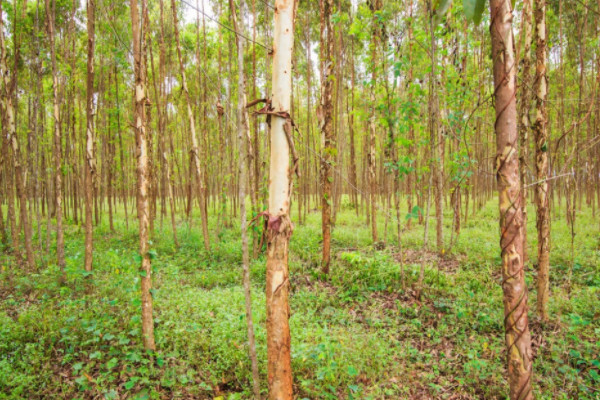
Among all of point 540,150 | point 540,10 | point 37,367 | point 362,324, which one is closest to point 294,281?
point 362,324

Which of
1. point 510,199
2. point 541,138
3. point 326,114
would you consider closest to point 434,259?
point 541,138

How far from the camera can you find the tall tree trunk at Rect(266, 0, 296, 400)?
208 cm

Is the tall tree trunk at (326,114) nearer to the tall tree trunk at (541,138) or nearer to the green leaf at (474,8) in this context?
the tall tree trunk at (541,138)

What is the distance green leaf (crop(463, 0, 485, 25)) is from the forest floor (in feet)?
10.4

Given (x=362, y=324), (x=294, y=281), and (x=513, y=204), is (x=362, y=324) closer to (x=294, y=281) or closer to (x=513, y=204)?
(x=294, y=281)

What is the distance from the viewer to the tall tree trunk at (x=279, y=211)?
2076 millimetres

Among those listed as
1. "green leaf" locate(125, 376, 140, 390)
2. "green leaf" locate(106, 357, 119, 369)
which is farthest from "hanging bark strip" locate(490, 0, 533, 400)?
"green leaf" locate(106, 357, 119, 369)

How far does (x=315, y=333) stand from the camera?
13.3 feet

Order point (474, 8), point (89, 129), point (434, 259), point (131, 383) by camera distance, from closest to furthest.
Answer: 1. point (474, 8)
2. point (131, 383)
3. point (89, 129)
4. point (434, 259)

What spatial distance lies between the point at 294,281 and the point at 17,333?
3961 millimetres

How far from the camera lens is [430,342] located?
416 centimetres

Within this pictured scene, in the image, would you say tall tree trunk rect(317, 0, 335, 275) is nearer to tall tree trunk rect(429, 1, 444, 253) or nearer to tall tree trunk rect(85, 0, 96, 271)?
tall tree trunk rect(429, 1, 444, 253)

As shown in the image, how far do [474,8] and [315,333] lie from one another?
3824 mm

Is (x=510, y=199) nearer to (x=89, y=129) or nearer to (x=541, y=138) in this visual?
(x=541, y=138)
